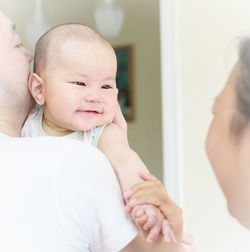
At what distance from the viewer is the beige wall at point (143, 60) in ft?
4.91

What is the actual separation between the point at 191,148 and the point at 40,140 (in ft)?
1.88

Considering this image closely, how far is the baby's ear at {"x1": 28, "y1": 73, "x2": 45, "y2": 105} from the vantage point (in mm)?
974

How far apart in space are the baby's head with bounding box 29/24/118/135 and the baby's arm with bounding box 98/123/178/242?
40mm

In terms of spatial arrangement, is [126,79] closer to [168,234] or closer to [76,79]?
[76,79]

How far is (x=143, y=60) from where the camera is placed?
159 centimetres

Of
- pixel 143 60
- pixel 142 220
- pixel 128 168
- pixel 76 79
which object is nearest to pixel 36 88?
pixel 76 79

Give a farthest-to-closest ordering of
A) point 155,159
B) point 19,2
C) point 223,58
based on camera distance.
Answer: point 19,2 < point 155,159 < point 223,58

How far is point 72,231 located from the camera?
73 centimetres

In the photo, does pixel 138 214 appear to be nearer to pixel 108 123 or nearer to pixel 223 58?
pixel 108 123

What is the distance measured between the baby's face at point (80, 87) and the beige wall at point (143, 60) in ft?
1.71

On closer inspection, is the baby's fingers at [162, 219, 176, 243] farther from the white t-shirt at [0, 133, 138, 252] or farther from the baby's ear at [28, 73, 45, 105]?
the baby's ear at [28, 73, 45, 105]

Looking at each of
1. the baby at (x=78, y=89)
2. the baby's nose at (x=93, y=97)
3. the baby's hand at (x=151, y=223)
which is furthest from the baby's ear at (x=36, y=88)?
the baby's hand at (x=151, y=223)

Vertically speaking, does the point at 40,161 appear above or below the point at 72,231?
above

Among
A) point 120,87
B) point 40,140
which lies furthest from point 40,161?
point 120,87
